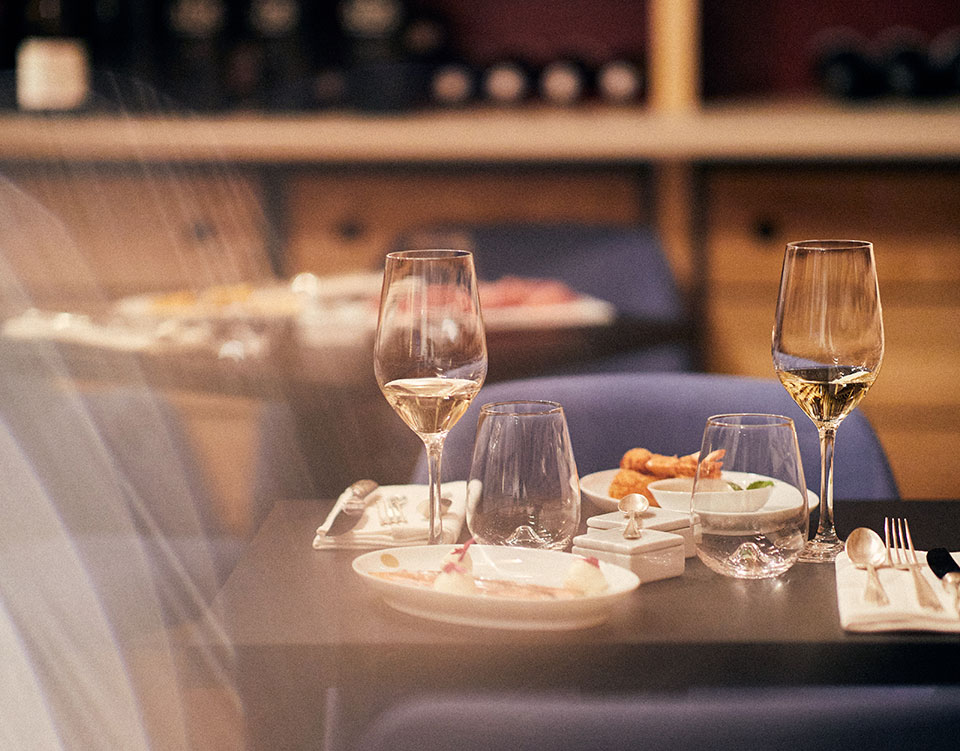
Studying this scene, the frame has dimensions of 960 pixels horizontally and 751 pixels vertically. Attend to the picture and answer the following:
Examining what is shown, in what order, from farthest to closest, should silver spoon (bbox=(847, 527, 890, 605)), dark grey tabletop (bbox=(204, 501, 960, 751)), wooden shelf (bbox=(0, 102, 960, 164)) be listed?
1. wooden shelf (bbox=(0, 102, 960, 164))
2. silver spoon (bbox=(847, 527, 890, 605))
3. dark grey tabletop (bbox=(204, 501, 960, 751))

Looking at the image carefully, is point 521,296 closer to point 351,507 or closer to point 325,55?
point 351,507

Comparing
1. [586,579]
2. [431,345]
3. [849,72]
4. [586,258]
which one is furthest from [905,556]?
[849,72]

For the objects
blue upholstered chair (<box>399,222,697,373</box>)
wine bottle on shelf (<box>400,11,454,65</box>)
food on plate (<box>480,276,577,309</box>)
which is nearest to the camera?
food on plate (<box>480,276,577,309</box>)

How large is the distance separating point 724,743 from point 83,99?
8.43ft

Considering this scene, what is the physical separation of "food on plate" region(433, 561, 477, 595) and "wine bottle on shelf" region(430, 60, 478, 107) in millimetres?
2467

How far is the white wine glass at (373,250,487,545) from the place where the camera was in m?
0.80

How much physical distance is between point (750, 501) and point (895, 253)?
8.02 ft

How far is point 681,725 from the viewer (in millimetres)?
833

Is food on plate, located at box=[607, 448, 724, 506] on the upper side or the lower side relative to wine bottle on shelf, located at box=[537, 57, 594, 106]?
lower

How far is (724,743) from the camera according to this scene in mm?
830

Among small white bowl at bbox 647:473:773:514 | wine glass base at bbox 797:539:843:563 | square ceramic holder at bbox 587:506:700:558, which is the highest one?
small white bowl at bbox 647:473:773:514

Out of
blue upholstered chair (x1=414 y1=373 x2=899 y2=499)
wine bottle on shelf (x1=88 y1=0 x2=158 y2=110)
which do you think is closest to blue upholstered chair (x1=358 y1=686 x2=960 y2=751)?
blue upholstered chair (x1=414 y1=373 x2=899 y2=499)

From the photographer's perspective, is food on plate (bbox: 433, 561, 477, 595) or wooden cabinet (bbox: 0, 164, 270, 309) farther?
wooden cabinet (bbox: 0, 164, 270, 309)

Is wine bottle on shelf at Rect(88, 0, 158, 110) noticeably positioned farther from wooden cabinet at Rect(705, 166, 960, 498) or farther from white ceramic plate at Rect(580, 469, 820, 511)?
white ceramic plate at Rect(580, 469, 820, 511)
